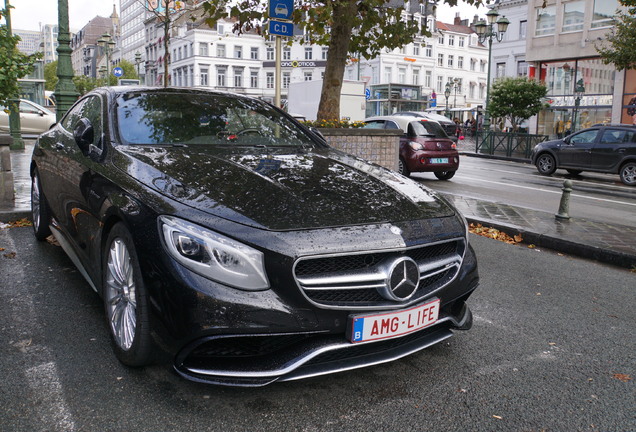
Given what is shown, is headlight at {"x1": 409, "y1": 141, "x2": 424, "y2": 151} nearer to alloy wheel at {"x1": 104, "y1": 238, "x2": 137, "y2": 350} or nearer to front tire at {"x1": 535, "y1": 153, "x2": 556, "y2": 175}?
front tire at {"x1": 535, "y1": 153, "x2": 556, "y2": 175}

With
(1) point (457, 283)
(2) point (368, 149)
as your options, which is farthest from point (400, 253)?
(2) point (368, 149)

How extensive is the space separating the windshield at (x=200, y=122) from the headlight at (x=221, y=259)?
1359 millimetres

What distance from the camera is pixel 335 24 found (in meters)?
10.7

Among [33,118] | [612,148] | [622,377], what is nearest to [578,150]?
[612,148]

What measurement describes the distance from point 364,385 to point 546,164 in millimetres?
15935

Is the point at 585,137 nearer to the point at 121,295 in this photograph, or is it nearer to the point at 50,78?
the point at 121,295

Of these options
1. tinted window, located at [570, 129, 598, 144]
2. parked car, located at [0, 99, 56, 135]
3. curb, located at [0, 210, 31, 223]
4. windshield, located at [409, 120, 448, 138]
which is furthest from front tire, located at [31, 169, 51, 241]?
parked car, located at [0, 99, 56, 135]

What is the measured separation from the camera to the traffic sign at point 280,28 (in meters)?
8.90

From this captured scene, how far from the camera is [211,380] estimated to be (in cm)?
240

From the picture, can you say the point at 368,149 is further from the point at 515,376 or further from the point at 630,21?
the point at 630,21

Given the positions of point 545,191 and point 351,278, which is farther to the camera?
point 545,191

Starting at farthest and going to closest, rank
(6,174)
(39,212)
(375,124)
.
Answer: (375,124)
(6,174)
(39,212)

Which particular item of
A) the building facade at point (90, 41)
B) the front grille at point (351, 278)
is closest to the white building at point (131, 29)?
the building facade at point (90, 41)

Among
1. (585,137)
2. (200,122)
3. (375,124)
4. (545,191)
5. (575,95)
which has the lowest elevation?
(545,191)
